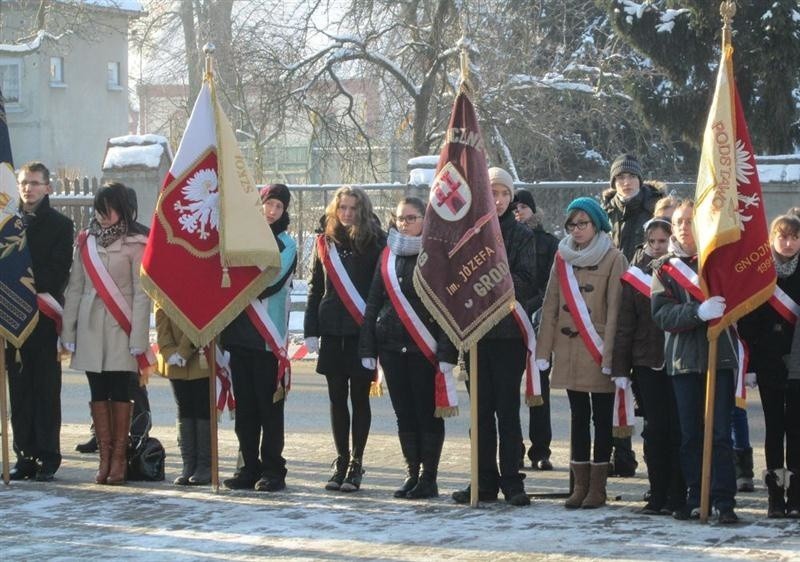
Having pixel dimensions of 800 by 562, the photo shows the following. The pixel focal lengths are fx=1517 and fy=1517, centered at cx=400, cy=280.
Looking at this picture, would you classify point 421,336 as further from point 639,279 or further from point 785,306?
point 785,306

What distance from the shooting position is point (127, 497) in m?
8.99

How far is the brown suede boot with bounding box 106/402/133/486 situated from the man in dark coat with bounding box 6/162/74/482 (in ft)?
1.60

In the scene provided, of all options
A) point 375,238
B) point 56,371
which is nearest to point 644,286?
point 375,238

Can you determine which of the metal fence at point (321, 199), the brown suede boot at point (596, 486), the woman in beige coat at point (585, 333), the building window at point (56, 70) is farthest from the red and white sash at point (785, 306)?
the building window at point (56, 70)

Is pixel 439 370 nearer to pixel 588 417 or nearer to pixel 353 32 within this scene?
pixel 588 417

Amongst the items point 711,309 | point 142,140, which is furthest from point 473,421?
point 142,140

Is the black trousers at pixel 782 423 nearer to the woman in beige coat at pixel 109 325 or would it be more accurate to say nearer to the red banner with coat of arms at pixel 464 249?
the red banner with coat of arms at pixel 464 249

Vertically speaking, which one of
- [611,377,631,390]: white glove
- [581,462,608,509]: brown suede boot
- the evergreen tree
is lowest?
[581,462,608,509]: brown suede boot

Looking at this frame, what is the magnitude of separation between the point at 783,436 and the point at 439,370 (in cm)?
198

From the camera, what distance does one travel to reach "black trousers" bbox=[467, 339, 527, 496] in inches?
341

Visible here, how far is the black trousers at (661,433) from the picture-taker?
8.27 meters

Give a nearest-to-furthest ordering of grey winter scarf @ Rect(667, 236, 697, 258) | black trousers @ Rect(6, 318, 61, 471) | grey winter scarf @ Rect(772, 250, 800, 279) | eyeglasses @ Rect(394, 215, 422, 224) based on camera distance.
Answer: grey winter scarf @ Rect(667, 236, 697, 258), grey winter scarf @ Rect(772, 250, 800, 279), eyeglasses @ Rect(394, 215, 422, 224), black trousers @ Rect(6, 318, 61, 471)

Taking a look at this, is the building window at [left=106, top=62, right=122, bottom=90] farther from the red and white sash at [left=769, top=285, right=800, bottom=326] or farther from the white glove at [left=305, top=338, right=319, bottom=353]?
the red and white sash at [left=769, top=285, right=800, bottom=326]

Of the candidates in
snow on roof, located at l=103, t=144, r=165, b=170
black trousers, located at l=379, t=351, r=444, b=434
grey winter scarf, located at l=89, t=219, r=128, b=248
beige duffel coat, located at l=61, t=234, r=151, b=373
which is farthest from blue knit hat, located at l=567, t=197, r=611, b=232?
snow on roof, located at l=103, t=144, r=165, b=170
